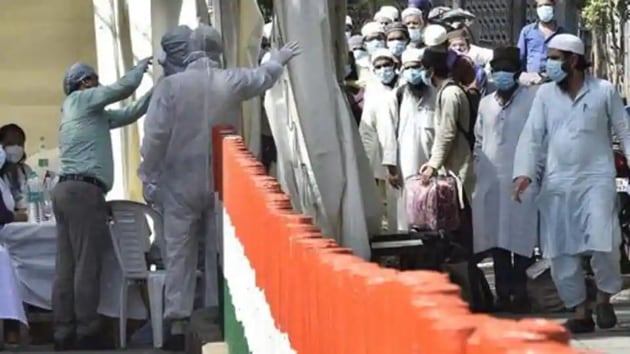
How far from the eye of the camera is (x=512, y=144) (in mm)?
12383

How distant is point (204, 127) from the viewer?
10859 millimetres

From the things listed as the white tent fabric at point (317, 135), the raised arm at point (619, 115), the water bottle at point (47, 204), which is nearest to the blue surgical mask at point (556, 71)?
the raised arm at point (619, 115)

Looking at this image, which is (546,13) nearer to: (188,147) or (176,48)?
(176,48)

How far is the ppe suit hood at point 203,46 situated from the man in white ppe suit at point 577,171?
2.08 metres

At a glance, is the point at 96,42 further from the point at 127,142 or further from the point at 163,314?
the point at 163,314

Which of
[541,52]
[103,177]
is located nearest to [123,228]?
[103,177]

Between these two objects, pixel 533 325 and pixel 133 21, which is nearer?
pixel 533 325

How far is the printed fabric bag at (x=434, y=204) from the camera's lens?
12086 mm

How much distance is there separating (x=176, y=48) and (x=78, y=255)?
1.52 meters

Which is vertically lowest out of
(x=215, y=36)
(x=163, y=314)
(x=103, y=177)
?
(x=163, y=314)

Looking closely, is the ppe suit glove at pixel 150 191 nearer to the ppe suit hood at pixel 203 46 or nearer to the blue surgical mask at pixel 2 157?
the ppe suit hood at pixel 203 46

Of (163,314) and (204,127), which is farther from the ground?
(204,127)

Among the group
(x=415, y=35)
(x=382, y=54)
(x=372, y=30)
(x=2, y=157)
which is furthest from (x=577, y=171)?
(x=372, y=30)

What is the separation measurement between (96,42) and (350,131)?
175 inches
